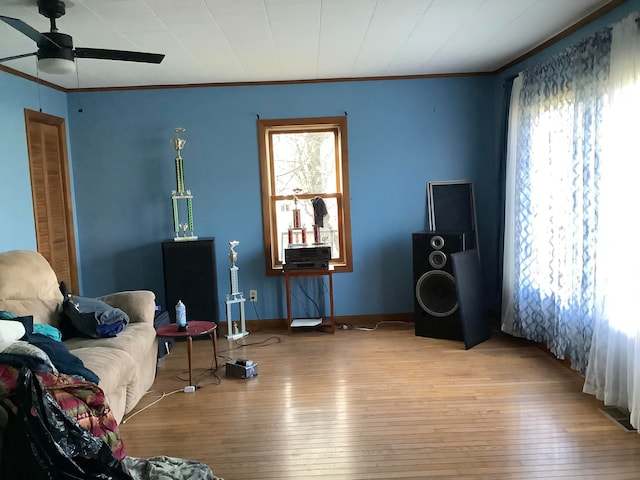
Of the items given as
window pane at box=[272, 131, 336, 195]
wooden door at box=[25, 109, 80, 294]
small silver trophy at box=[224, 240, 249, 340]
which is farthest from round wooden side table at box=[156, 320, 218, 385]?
window pane at box=[272, 131, 336, 195]

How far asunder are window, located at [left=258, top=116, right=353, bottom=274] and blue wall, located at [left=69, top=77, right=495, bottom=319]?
0.34 feet

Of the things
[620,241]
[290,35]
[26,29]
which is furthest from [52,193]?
[620,241]

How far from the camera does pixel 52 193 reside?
14.1 ft

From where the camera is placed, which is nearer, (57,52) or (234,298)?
(57,52)

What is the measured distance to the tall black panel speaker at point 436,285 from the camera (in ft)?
13.8

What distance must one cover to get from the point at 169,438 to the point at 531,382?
2.28 metres

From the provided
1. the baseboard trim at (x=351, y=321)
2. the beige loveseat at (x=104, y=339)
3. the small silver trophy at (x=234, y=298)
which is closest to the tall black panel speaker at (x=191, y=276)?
the small silver trophy at (x=234, y=298)

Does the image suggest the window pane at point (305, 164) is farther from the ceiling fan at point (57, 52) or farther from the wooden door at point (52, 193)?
the ceiling fan at point (57, 52)

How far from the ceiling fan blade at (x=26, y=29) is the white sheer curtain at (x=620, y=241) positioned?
2.91 m

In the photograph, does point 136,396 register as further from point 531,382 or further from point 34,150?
point 531,382

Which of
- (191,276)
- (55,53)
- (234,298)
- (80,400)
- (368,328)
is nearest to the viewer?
(80,400)

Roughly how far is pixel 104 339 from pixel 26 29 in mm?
1749

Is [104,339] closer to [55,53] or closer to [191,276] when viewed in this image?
[191,276]

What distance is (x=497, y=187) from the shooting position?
15.0 feet
